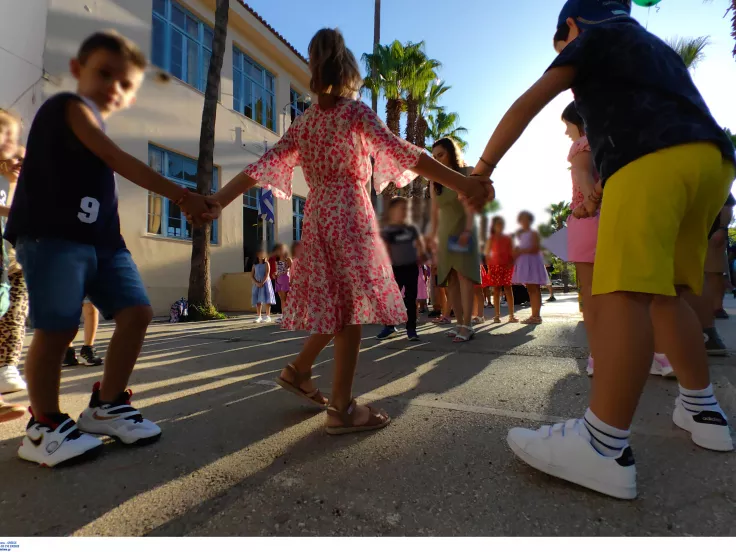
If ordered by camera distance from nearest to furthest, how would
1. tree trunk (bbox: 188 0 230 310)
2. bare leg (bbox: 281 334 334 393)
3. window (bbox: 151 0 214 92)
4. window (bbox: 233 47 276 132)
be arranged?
1. bare leg (bbox: 281 334 334 393)
2. tree trunk (bbox: 188 0 230 310)
3. window (bbox: 151 0 214 92)
4. window (bbox: 233 47 276 132)

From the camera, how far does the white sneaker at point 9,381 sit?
2.53m

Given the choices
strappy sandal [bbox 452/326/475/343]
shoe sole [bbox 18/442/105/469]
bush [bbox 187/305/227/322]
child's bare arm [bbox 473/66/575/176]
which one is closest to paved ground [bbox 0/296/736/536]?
shoe sole [bbox 18/442/105/469]

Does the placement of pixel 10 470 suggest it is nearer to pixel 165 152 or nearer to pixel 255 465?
pixel 255 465

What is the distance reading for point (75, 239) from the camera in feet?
5.18

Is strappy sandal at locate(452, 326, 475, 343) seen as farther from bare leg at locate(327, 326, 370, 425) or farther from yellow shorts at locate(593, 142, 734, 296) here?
yellow shorts at locate(593, 142, 734, 296)

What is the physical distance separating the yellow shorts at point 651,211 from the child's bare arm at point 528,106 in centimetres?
33

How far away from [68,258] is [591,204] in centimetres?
207

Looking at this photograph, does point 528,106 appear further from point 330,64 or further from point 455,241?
point 455,241

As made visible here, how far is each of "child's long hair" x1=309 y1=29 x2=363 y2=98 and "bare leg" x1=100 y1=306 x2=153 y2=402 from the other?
1199 millimetres

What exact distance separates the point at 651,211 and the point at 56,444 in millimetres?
2057

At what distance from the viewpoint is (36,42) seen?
23.9 feet

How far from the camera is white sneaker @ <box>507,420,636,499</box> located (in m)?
1.17

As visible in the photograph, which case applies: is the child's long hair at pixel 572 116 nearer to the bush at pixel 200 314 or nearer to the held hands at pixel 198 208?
the held hands at pixel 198 208

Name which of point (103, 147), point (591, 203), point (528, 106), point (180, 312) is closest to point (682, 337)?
point (591, 203)
